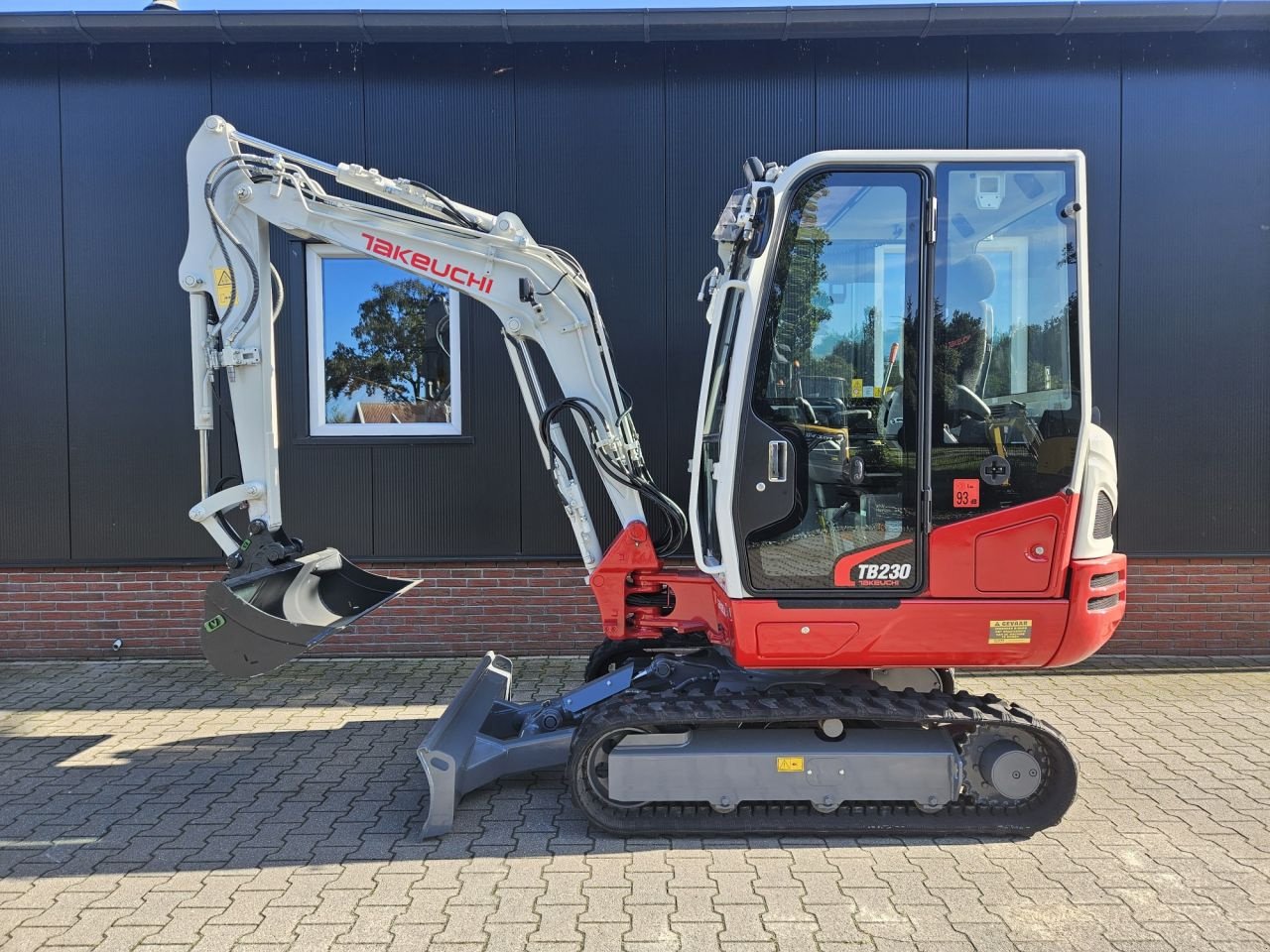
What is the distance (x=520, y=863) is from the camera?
3.32 meters

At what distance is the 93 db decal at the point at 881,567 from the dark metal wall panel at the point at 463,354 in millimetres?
3353

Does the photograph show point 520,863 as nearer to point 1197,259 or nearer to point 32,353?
point 32,353

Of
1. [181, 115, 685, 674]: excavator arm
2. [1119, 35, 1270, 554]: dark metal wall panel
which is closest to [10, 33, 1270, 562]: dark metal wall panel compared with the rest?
[1119, 35, 1270, 554]: dark metal wall panel

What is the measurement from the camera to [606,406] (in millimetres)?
4137

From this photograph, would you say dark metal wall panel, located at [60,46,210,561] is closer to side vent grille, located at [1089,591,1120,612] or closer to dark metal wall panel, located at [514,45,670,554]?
dark metal wall panel, located at [514,45,670,554]

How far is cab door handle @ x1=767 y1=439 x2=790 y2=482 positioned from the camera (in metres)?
3.42

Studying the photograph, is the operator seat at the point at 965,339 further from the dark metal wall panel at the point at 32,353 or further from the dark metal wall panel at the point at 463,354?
the dark metal wall panel at the point at 32,353

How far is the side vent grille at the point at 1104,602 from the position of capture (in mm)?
3506

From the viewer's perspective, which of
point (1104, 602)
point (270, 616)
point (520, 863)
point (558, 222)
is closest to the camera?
point (520, 863)

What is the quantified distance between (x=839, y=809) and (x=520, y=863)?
1.40 meters

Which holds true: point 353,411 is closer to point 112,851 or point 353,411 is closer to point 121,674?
point 121,674

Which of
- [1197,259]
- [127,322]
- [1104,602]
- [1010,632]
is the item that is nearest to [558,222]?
[127,322]

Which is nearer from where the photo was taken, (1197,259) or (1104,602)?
(1104,602)

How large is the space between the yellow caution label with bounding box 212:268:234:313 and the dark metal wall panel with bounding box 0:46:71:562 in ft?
10.5
